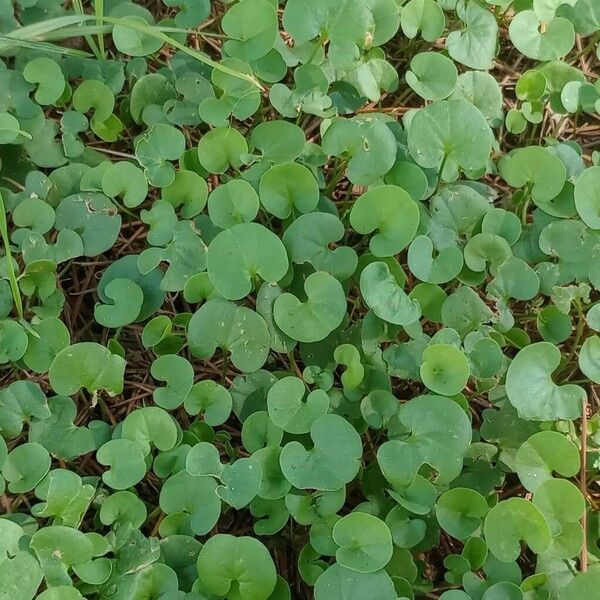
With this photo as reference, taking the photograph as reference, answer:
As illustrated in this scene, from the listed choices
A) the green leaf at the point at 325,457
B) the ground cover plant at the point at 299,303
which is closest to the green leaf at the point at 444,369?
the ground cover plant at the point at 299,303

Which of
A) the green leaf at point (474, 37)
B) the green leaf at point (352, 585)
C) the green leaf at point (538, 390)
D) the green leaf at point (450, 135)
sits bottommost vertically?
the green leaf at point (352, 585)

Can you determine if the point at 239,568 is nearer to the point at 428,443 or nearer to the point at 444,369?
the point at 428,443

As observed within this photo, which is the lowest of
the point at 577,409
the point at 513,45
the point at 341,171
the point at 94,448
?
the point at 94,448

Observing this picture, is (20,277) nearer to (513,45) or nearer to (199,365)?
(199,365)

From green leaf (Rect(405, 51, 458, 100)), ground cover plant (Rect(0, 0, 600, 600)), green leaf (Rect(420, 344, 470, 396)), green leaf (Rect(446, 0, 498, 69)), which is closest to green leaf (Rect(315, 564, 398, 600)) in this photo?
ground cover plant (Rect(0, 0, 600, 600))

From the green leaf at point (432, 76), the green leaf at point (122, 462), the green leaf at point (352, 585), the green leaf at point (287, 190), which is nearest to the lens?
the green leaf at point (352, 585)

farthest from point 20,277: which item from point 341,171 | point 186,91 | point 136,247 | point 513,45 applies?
point 513,45

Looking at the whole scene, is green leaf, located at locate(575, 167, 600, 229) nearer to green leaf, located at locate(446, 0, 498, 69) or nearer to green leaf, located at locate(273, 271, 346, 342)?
green leaf, located at locate(446, 0, 498, 69)

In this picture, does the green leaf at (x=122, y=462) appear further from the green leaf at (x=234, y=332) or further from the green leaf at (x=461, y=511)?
the green leaf at (x=461, y=511)
